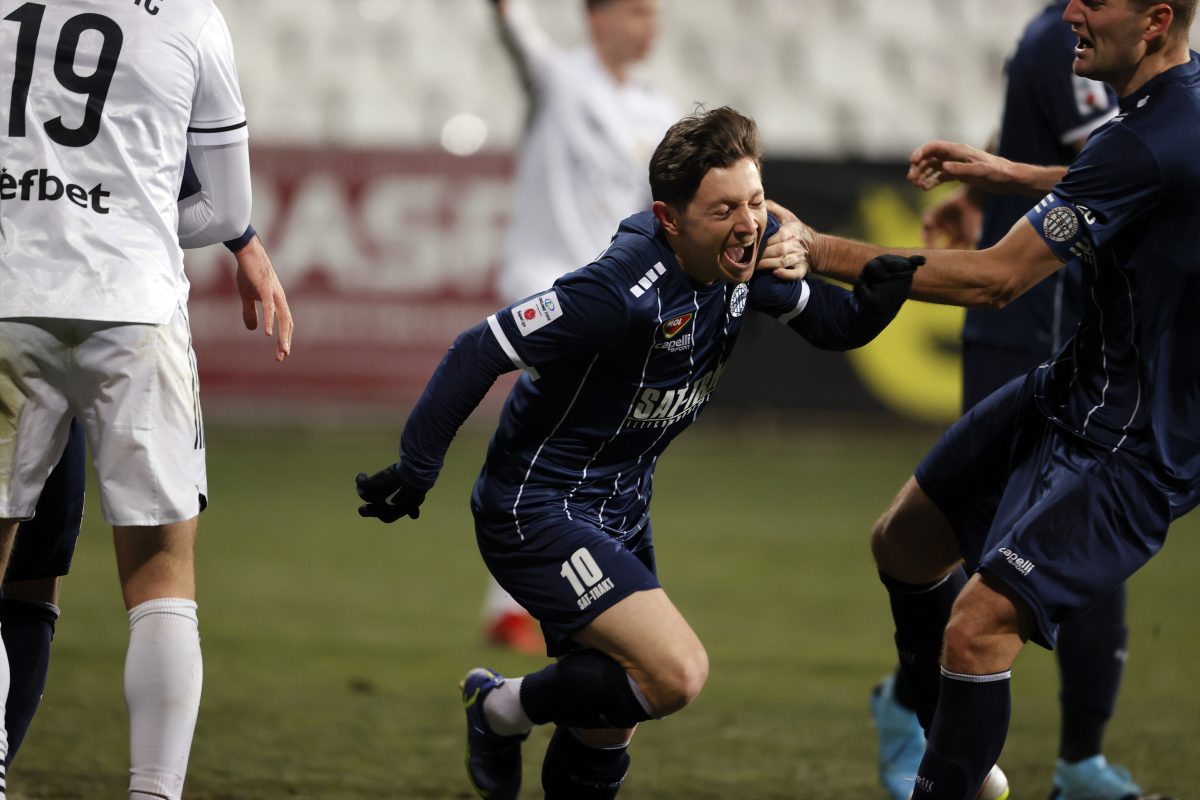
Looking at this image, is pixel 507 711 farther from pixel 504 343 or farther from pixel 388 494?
pixel 504 343

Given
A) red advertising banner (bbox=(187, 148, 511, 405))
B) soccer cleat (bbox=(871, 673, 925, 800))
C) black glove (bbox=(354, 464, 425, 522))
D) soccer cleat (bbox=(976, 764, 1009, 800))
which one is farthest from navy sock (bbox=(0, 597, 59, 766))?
red advertising banner (bbox=(187, 148, 511, 405))

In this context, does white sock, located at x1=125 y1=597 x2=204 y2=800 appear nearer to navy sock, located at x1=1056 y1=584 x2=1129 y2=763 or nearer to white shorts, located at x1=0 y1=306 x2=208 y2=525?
white shorts, located at x1=0 y1=306 x2=208 y2=525

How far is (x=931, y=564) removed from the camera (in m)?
3.76

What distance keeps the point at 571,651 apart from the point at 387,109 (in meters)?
11.5

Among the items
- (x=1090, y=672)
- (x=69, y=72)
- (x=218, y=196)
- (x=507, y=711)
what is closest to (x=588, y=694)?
(x=507, y=711)

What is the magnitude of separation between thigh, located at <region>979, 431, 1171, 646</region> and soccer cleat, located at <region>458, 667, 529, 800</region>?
4.29 ft

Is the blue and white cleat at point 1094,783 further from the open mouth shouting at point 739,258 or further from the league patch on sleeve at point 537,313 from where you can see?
the league patch on sleeve at point 537,313

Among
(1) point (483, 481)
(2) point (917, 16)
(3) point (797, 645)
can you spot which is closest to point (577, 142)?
(3) point (797, 645)

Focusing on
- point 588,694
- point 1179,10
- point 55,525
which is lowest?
point 588,694

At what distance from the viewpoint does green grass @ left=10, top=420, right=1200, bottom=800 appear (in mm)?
4320

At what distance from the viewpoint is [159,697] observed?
3107 millimetres

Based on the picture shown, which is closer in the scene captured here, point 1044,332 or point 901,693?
point 901,693

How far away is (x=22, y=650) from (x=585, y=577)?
1.34 meters

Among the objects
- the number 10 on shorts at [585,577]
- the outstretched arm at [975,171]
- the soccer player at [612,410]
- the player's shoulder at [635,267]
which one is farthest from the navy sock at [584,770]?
the outstretched arm at [975,171]
